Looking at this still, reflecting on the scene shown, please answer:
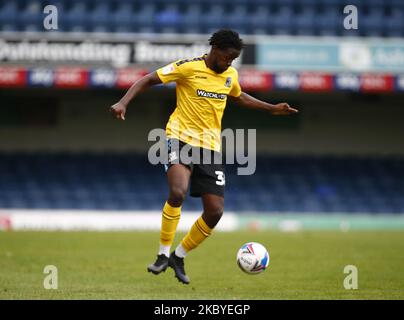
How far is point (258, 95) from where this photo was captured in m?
25.7

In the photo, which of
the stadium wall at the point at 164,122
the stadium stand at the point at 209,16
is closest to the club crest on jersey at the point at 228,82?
the stadium stand at the point at 209,16

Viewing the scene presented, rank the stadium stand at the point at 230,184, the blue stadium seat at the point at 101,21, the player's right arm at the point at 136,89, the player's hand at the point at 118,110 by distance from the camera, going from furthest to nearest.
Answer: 1. the stadium stand at the point at 230,184
2. the blue stadium seat at the point at 101,21
3. the player's right arm at the point at 136,89
4. the player's hand at the point at 118,110

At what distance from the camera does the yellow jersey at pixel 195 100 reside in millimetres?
8016

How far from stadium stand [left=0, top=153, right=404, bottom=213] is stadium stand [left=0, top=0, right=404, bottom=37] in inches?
176

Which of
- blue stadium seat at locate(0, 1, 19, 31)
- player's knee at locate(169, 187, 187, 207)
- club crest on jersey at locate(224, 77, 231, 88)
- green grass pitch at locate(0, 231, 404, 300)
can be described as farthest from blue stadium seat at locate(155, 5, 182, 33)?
player's knee at locate(169, 187, 187, 207)

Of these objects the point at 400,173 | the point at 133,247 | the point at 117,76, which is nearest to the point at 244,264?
the point at 133,247

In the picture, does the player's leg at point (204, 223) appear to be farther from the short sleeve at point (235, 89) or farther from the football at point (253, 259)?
the short sleeve at point (235, 89)

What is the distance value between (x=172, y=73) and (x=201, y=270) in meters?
3.49

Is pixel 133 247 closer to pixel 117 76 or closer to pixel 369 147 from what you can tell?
pixel 117 76

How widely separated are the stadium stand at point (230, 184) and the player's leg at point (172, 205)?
15514mm

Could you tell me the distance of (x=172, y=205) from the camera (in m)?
7.90
